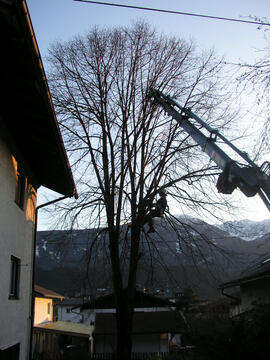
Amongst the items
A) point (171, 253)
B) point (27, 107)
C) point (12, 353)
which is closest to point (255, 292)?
point (171, 253)

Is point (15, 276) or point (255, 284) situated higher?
point (15, 276)

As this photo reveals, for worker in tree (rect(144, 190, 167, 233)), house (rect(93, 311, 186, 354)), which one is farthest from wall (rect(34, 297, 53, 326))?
worker in tree (rect(144, 190, 167, 233))

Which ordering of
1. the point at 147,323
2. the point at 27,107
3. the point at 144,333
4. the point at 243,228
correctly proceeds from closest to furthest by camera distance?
the point at 27,107
the point at 243,228
the point at 144,333
the point at 147,323

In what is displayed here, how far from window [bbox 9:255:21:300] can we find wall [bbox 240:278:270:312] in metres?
8.52

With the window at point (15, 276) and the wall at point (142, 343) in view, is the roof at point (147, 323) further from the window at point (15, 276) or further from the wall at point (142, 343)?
the window at point (15, 276)

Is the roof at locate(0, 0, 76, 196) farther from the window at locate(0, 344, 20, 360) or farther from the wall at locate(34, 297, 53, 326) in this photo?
the wall at locate(34, 297, 53, 326)

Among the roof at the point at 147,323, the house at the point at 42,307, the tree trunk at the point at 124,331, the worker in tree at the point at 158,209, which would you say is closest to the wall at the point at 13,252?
the tree trunk at the point at 124,331

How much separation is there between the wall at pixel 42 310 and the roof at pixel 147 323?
512cm

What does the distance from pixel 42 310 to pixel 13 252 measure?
26003 millimetres

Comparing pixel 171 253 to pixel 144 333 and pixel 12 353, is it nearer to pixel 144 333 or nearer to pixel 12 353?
pixel 12 353

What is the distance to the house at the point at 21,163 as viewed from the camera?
5184 mm

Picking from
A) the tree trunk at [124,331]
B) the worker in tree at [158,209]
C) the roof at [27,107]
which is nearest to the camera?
the roof at [27,107]

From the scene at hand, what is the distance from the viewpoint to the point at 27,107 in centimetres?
697

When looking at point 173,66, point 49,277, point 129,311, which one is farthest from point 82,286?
point 49,277
